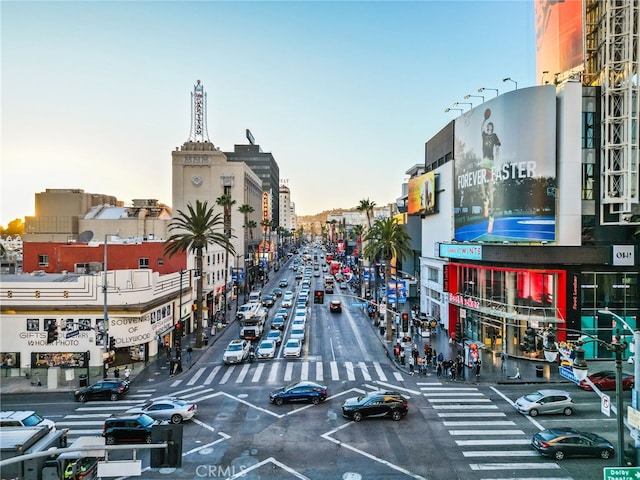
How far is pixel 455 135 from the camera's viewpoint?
52.5 meters

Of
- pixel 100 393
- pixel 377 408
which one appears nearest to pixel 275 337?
pixel 100 393

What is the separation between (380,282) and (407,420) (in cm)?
6115

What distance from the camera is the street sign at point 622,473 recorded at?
1420cm

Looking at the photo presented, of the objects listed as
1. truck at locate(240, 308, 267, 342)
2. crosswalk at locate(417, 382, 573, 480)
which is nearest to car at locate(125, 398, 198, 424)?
crosswalk at locate(417, 382, 573, 480)

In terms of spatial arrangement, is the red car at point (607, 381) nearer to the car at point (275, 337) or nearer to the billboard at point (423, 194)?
the car at point (275, 337)

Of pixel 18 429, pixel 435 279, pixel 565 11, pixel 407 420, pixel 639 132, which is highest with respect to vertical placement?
pixel 565 11

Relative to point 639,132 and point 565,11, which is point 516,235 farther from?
point 565,11

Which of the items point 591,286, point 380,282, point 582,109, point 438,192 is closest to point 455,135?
point 438,192

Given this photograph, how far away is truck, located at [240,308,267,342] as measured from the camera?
47281 mm

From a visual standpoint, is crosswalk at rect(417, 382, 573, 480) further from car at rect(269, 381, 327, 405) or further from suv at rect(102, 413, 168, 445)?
suv at rect(102, 413, 168, 445)

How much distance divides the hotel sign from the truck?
23.2 m

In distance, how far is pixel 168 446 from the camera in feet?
36.0

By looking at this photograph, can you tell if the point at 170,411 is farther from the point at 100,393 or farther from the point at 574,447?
the point at 574,447

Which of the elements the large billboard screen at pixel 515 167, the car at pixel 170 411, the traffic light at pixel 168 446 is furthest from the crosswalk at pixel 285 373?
the traffic light at pixel 168 446
